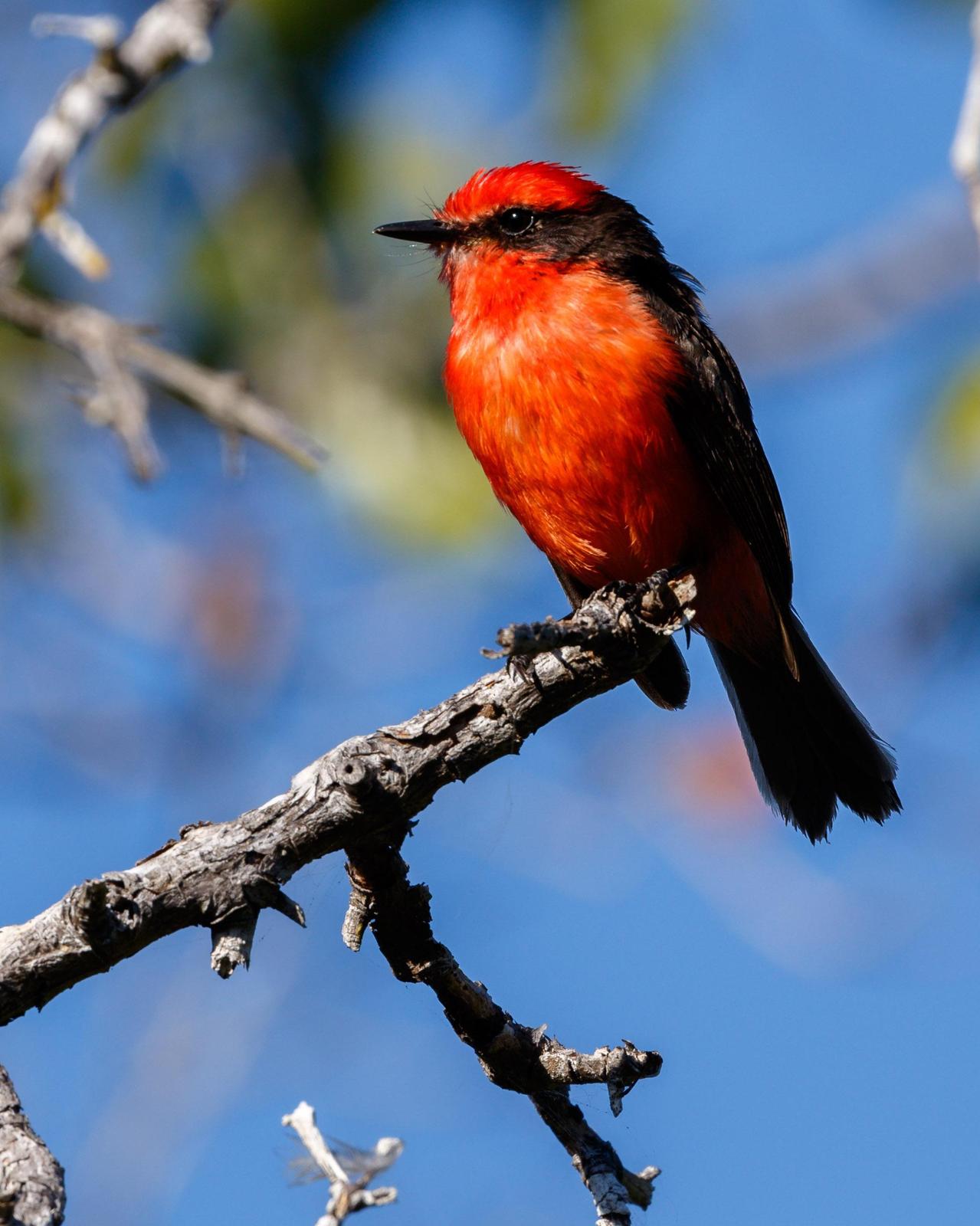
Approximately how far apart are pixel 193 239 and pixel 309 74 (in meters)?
0.68

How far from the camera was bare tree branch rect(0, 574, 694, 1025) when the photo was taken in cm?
316

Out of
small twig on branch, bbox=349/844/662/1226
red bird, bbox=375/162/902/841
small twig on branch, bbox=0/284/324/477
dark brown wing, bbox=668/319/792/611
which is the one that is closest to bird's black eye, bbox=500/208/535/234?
red bird, bbox=375/162/902/841

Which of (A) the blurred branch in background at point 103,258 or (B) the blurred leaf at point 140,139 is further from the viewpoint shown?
(B) the blurred leaf at point 140,139

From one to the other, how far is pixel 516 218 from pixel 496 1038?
319cm

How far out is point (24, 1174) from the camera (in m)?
2.71

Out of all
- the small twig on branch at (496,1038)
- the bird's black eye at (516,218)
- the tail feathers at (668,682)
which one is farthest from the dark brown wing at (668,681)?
the small twig on branch at (496,1038)

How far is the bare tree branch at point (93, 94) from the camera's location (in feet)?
9.55

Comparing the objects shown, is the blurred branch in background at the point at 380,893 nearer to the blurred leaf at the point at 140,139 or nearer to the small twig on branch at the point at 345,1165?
the small twig on branch at the point at 345,1165

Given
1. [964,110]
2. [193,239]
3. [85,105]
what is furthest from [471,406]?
[964,110]

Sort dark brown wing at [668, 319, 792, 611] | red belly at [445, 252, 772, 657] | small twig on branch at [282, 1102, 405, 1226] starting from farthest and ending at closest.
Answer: dark brown wing at [668, 319, 792, 611] → red belly at [445, 252, 772, 657] → small twig on branch at [282, 1102, 405, 1226]

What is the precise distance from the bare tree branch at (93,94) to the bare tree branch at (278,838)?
1.19 meters

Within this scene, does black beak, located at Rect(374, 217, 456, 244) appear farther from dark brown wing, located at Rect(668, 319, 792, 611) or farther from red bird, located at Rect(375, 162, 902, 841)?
dark brown wing, located at Rect(668, 319, 792, 611)

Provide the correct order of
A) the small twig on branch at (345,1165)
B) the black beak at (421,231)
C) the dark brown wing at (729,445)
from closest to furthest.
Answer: the small twig on branch at (345,1165) → the dark brown wing at (729,445) → the black beak at (421,231)

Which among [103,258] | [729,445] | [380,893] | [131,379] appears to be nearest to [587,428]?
[729,445]
